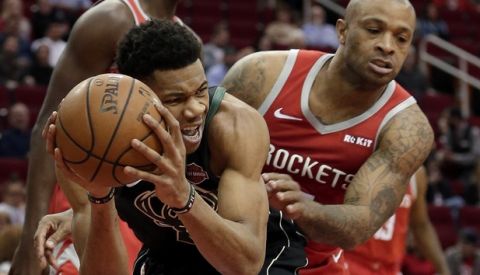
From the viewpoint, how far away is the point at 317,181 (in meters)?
4.56

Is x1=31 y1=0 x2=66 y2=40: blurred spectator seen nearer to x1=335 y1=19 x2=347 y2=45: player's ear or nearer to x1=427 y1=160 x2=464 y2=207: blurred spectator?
x1=427 y1=160 x2=464 y2=207: blurred spectator

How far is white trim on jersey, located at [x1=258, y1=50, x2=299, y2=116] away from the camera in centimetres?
466

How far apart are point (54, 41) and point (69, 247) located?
665cm

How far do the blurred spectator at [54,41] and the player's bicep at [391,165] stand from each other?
23.1 feet

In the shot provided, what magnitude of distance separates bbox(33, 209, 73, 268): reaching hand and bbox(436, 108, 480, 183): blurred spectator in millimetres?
9267

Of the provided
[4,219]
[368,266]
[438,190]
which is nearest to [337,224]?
[368,266]

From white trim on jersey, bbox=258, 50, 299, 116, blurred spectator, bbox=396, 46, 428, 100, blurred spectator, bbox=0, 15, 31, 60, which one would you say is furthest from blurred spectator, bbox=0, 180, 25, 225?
blurred spectator, bbox=396, 46, 428, 100

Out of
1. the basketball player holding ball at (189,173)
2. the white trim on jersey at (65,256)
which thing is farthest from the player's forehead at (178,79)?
the white trim on jersey at (65,256)

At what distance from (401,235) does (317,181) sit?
2.41 metres

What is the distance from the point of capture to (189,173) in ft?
12.2

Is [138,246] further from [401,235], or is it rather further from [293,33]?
[293,33]

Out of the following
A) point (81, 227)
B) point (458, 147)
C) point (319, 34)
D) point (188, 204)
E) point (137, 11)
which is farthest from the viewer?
point (319, 34)

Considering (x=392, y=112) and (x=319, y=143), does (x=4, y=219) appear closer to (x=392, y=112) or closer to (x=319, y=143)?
(x=319, y=143)

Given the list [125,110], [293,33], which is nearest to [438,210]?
[293,33]
